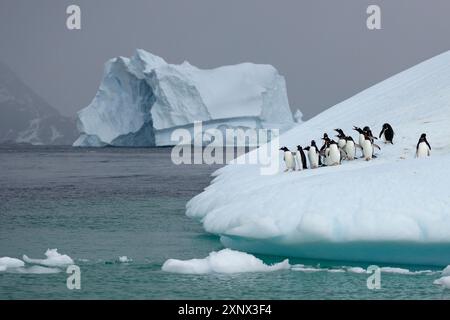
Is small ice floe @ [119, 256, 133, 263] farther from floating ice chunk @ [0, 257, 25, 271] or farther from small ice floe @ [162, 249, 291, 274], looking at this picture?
floating ice chunk @ [0, 257, 25, 271]

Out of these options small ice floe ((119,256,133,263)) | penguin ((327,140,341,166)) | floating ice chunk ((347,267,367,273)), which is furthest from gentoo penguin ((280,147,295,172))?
floating ice chunk ((347,267,367,273))

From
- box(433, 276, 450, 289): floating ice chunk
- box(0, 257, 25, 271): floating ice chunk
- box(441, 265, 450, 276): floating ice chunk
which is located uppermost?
box(0, 257, 25, 271): floating ice chunk

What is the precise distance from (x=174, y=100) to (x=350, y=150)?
43.5 metres

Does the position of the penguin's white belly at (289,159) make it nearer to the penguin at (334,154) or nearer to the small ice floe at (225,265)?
the penguin at (334,154)

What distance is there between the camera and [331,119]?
25.9 meters

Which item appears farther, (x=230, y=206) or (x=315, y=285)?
(x=230, y=206)

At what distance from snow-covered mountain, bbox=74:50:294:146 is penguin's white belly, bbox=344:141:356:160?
139 feet

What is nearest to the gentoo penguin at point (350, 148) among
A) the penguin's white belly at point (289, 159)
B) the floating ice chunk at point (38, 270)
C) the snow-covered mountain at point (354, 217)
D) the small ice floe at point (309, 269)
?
the penguin's white belly at point (289, 159)

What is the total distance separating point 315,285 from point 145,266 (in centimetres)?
268

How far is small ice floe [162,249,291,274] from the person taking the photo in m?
10.1

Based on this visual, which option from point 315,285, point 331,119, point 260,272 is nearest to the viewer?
point 315,285
